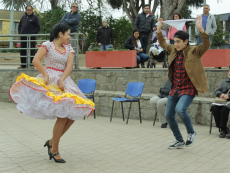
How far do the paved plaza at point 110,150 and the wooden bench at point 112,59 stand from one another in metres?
2.94

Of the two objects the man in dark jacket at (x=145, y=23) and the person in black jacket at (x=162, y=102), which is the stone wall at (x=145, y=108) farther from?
the man in dark jacket at (x=145, y=23)

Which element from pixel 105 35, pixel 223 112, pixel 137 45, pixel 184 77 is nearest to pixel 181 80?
pixel 184 77

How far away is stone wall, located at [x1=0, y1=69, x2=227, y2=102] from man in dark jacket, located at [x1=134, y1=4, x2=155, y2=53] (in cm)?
169

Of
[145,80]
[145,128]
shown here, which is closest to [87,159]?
[145,128]

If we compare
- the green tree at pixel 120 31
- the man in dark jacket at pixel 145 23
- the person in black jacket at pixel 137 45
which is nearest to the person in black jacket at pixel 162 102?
the person in black jacket at pixel 137 45

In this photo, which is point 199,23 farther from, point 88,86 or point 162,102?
point 88,86

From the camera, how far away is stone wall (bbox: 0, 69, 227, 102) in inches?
351

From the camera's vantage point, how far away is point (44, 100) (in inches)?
172

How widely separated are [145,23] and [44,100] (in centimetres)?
748

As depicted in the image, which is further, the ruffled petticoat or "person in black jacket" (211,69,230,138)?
"person in black jacket" (211,69,230,138)

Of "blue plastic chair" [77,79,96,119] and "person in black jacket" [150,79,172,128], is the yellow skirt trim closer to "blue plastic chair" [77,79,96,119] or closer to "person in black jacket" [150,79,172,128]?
"person in black jacket" [150,79,172,128]

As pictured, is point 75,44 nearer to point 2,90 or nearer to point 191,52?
point 2,90

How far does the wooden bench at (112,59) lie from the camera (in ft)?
34.4

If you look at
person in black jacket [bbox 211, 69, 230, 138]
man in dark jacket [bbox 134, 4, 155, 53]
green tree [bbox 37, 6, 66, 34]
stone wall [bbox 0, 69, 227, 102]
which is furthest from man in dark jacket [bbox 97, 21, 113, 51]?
green tree [bbox 37, 6, 66, 34]
